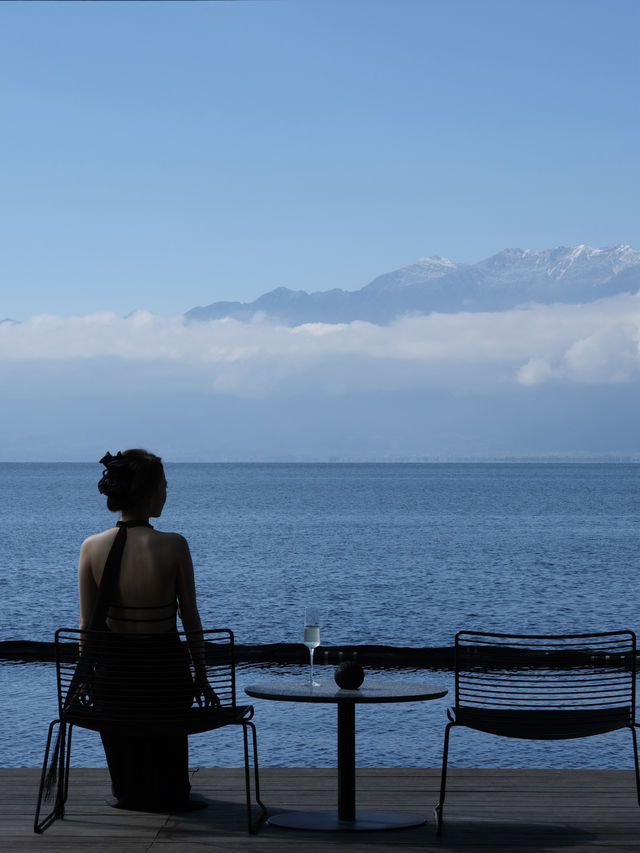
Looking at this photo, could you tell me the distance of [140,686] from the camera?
4.63 meters

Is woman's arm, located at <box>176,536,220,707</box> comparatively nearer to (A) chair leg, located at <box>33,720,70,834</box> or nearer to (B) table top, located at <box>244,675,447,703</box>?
(B) table top, located at <box>244,675,447,703</box>

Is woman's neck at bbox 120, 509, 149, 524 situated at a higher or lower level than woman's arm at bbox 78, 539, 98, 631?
higher

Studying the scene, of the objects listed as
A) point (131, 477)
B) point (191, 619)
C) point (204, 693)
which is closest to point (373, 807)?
point (204, 693)

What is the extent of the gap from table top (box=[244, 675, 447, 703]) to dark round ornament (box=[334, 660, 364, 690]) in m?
0.02

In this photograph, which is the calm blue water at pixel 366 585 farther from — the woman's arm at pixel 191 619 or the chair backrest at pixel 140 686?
the chair backrest at pixel 140 686

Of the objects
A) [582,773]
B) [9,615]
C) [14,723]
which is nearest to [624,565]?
[9,615]

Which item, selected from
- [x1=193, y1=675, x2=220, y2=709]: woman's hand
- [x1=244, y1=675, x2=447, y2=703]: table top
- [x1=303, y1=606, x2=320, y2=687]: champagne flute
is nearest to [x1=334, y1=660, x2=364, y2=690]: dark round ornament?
[x1=244, y1=675, x2=447, y2=703]: table top

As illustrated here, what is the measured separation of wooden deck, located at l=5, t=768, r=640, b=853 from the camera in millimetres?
4434

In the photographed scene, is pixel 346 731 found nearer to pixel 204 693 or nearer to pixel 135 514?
pixel 204 693

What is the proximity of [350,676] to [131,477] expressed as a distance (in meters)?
1.11

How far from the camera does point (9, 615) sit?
2403 centimetres

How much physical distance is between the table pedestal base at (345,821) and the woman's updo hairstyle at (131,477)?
51.5 inches

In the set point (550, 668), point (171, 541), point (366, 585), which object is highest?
point (171, 541)

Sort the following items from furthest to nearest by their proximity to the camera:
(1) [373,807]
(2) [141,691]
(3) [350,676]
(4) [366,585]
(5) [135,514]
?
(4) [366,585], (1) [373,807], (5) [135,514], (3) [350,676], (2) [141,691]
